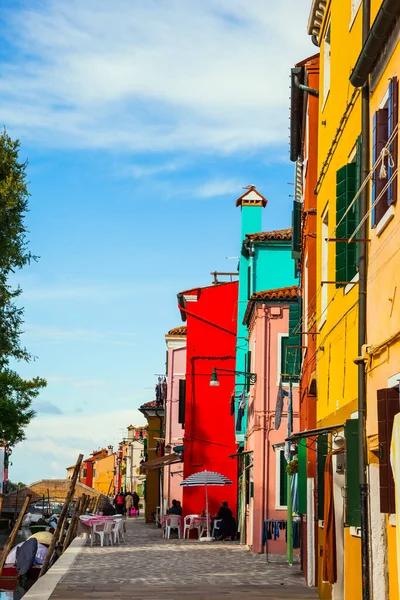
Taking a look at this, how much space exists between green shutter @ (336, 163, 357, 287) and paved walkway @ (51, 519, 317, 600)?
5.96 m

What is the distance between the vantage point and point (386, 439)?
9.00 m

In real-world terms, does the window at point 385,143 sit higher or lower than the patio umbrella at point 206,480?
higher

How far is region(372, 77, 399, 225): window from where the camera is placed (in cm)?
905

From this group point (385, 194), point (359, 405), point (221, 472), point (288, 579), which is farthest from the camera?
point (221, 472)

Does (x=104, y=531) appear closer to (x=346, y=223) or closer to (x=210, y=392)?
(x=210, y=392)

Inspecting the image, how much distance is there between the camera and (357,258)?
1088 centimetres

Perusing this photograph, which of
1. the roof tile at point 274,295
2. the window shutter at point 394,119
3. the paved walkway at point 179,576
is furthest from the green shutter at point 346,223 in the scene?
the roof tile at point 274,295

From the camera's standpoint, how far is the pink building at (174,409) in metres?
45.6

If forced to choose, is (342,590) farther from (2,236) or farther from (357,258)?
(2,236)

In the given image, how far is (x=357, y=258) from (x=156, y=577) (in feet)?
33.0

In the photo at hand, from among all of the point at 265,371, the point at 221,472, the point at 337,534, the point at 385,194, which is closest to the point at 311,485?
the point at 337,534

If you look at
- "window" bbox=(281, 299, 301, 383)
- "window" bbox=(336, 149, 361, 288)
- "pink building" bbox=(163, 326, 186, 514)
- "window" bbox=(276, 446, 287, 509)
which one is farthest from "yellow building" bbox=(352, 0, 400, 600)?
"pink building" bbox=(163, 326, 186, 514)

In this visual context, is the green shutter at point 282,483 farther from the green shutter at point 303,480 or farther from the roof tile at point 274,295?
the green shutter at point 303,480

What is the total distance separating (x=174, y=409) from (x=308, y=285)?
29766 millimetres
